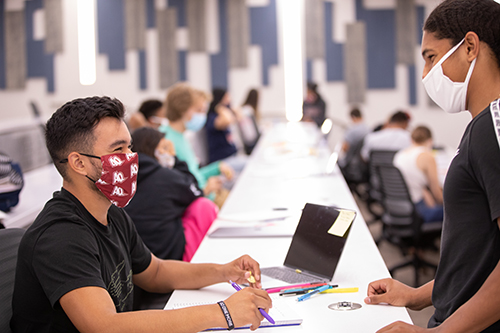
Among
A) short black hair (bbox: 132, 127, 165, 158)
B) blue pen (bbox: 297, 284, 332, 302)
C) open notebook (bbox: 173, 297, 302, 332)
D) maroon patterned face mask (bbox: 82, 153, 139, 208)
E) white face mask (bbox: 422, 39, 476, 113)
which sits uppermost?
white face mask (bbox: 422, 39, 476, 113)

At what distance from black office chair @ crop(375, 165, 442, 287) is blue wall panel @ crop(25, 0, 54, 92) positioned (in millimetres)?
6794

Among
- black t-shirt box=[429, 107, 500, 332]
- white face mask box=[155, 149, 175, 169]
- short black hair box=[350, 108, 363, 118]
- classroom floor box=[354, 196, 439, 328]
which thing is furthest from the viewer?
short black hair box=[350, 108, 363, 118]

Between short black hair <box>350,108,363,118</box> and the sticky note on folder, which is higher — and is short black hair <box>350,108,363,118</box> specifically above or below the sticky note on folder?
below

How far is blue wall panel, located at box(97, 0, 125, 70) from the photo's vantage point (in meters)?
8.01

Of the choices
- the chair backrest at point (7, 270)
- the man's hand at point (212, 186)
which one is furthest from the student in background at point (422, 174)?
the chair backrest at point (7, 270)

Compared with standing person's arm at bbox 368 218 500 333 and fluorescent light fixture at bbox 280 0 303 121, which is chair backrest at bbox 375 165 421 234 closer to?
standing person's arm at bbox 368 218 500 333

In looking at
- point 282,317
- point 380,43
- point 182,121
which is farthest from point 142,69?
point 282,317

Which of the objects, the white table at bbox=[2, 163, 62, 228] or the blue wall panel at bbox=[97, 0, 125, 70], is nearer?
the white table at bbox=[2, 163, 62, 228]

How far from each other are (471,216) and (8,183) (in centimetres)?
191

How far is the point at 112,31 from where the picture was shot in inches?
317

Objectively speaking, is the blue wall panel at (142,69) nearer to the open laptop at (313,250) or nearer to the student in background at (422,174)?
the student in background at (422,174)

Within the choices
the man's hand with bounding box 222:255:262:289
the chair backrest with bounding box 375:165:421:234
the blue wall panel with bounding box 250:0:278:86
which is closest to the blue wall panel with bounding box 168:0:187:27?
the blue wall panel with bounding box 250:0:278:86

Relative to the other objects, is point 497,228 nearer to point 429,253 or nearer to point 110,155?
point 110,155

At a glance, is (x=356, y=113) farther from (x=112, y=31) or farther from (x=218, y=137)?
(x=112, y=31)
